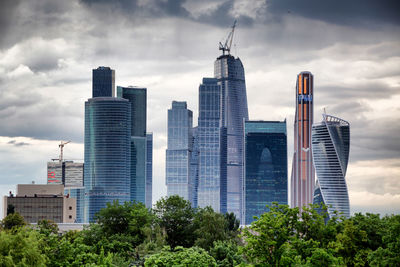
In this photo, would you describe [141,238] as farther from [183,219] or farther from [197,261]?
[197,261]

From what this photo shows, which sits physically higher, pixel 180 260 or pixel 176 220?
pixel 176 220

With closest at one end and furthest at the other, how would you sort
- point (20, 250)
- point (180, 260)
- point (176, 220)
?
1. point (20, 250)
2. point (180, 260)
3. point (176, 220)

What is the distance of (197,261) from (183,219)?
104 feet

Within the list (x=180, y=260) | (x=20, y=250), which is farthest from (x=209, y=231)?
(x=20, y=250)

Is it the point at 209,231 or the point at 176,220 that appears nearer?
the point at 209,231

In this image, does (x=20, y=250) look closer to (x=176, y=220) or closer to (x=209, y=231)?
(x=209, y=231)

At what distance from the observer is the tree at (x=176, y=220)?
285 ft

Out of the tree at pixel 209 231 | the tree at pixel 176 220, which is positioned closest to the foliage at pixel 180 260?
the tree at pixel 209 231

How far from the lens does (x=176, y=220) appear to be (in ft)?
290

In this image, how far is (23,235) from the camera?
59094mm

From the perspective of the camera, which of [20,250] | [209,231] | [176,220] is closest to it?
[20,250]

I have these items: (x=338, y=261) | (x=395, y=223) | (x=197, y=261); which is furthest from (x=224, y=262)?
(x=395, y=223)

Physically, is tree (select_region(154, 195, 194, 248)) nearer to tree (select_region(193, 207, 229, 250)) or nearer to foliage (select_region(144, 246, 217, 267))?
tree (select_region(193, 207, 229, 250))

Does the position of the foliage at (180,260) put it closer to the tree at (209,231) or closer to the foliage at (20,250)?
the foliage at (20,250)
